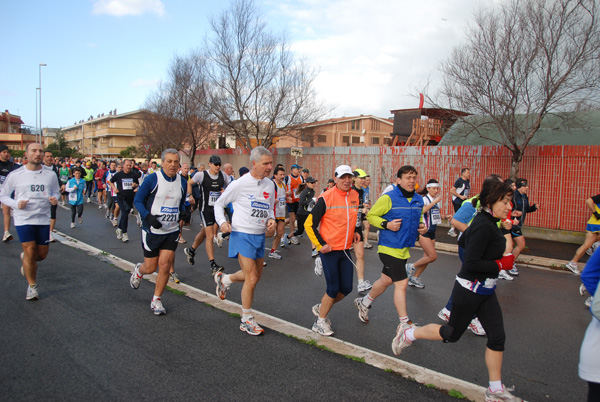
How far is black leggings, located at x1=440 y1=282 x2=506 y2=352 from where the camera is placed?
3400mm

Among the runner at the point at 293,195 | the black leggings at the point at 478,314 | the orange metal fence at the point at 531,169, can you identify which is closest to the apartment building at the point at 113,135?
the orange metal fence at the point at 531,169

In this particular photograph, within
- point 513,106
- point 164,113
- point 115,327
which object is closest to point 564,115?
point 513,106

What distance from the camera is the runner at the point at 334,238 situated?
4.64 meters

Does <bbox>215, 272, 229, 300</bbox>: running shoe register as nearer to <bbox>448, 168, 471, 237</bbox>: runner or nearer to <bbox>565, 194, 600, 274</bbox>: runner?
<bbox>565, 194, 600, 274</bbox>: runner

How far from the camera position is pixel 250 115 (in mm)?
21766

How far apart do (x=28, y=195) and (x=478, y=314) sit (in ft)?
19.3

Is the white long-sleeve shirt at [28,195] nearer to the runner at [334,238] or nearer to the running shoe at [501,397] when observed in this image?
the runner at [334,238]

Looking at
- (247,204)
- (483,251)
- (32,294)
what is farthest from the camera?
(32,294)

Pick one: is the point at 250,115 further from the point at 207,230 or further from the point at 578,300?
the point at 578,300

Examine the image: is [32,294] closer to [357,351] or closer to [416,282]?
[357,351]

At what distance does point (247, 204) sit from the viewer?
4.81 m

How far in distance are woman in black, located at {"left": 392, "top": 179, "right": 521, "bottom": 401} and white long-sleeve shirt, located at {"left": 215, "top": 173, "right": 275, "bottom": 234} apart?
2301 millimetres

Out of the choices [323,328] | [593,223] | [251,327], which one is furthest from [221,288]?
[593,223]

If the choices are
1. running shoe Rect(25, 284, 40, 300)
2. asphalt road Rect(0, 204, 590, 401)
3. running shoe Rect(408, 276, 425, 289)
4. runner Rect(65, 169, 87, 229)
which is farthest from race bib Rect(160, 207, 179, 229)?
runner Rect(65, 169, 87, 229)
